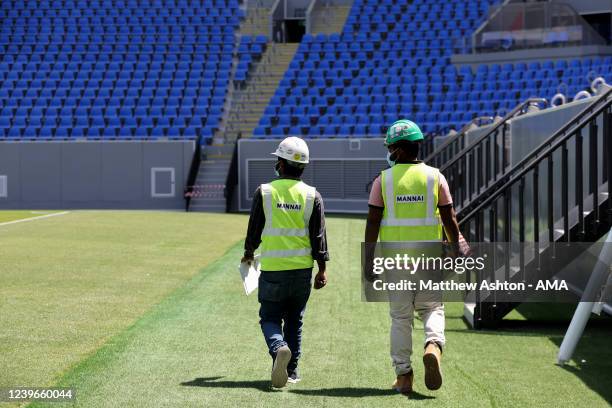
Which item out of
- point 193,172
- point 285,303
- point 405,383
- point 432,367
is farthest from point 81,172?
point 432,367

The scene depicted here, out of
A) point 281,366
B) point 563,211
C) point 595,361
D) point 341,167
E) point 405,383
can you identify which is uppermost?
point 563,211

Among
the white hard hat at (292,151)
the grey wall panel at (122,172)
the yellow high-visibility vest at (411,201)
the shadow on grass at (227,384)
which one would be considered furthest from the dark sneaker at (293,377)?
the grey wall panel at (122,172)

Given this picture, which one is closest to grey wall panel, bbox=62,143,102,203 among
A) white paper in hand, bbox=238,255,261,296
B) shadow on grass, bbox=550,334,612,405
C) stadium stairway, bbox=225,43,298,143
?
stadium stairway, bbox=225,43,298,143

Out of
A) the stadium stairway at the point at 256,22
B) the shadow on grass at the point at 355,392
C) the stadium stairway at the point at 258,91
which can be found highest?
the stadium stairway at the point at 256,22

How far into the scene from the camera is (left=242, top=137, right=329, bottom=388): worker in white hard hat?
22.0 feet

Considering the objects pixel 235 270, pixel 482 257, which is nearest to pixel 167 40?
pixel 235 270

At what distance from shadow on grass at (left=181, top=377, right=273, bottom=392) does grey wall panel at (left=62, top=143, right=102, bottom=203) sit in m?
24.2

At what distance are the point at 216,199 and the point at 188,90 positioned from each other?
5.88m

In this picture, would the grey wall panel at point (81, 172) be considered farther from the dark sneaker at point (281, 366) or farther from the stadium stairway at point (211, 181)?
the dark sneaker at point (281, 366)

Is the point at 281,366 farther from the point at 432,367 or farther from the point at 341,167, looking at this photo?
the point at 341,167

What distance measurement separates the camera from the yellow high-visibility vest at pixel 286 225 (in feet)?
22.0

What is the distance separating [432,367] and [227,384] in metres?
1.50

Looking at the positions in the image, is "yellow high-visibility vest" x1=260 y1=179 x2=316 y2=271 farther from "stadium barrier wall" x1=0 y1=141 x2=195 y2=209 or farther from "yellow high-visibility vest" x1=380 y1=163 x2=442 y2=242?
"stadium barrier wall" x1=0 y1=141 x2=195 y2=209

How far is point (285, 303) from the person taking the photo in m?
6.84
